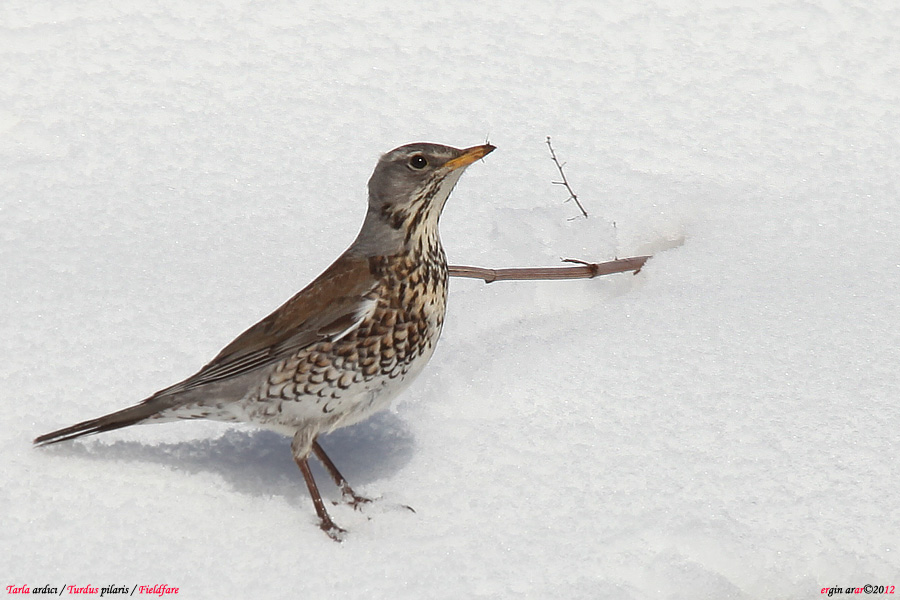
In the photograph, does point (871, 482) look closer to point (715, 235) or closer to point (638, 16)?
point (715, 235)

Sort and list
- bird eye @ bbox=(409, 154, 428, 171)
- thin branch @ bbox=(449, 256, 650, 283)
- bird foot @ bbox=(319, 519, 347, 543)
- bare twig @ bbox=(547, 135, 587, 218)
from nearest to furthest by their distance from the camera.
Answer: bird foot @ bbox=(319, 519, 347, 543) → bird eye @ bbox=(409, 154, 428, 171) → thin branch @ bbox=(449, 256, 650, 283) → bare twig @ bbox=(547, 135, 587, 218)

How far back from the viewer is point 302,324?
12.8 ft

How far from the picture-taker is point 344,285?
3926 millimetres

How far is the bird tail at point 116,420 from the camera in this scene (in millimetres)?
3912

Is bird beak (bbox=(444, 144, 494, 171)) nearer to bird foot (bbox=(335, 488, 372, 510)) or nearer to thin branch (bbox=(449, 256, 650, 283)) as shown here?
thin branch (bbox=(449, 256, 650, 283))

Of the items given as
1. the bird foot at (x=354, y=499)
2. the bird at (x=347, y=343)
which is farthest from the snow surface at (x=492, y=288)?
the bird at (x=347, y=343)

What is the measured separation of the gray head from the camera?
3943mm

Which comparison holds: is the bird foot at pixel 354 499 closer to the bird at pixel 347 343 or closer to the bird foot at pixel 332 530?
the bird at pixel 347 343

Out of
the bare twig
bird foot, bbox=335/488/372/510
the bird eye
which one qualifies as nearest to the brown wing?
the bird eye

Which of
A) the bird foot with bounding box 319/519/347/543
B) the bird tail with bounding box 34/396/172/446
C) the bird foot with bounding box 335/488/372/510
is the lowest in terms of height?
the bird foot with bounding box 335/488/372/510

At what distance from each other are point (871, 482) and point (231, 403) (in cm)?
239

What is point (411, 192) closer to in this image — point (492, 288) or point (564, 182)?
point (492, 288)

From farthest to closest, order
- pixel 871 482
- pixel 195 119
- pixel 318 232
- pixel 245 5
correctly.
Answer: pixel 245 5, pixel 195 119, pixel 318 232, pixel 871 482

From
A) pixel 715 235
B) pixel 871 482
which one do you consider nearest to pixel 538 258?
pixel 715 235
